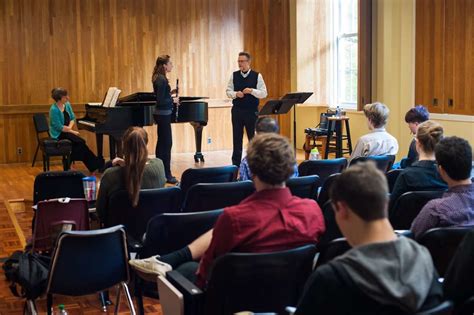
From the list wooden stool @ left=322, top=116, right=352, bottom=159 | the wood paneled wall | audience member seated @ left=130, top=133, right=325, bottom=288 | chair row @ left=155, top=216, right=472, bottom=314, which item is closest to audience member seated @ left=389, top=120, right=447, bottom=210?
audience member seated @ left=130, top=133, right=325, bottom=288

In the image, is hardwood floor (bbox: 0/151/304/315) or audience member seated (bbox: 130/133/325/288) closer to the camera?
audience member seated (bbox: 130/133/325/288)

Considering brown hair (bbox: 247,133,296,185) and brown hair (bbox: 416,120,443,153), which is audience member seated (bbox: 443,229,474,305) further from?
brown hair (bbox: 416,120,443,153)

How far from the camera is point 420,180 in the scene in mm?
3930

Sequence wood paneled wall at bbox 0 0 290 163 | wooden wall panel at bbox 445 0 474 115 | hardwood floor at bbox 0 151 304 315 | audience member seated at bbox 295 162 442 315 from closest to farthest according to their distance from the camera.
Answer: audience member seated at bbox 295 162 442 315
hardwood floor at bbox 0 151 304 315
wooden wall panel at bbox 445 0 474 115
wood paneled wall at bbox 0 0 290 163

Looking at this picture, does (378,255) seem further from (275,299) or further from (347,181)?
(275,299)

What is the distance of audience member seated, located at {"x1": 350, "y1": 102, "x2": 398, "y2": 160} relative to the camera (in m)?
5.67

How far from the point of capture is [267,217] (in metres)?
2.64

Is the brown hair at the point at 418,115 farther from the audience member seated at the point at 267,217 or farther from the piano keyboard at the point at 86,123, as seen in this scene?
the piano keyboard at the point at 86,123

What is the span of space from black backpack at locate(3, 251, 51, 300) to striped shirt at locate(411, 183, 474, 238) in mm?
1862

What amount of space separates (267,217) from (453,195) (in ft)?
3.28

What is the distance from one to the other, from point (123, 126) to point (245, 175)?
4421mm

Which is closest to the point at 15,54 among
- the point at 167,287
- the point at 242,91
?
the point at 242,91

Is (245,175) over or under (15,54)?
under

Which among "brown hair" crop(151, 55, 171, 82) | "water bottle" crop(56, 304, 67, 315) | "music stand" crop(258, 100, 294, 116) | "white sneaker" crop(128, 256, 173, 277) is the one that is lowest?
"water bottle" crop(56, 304, 67, 315)
